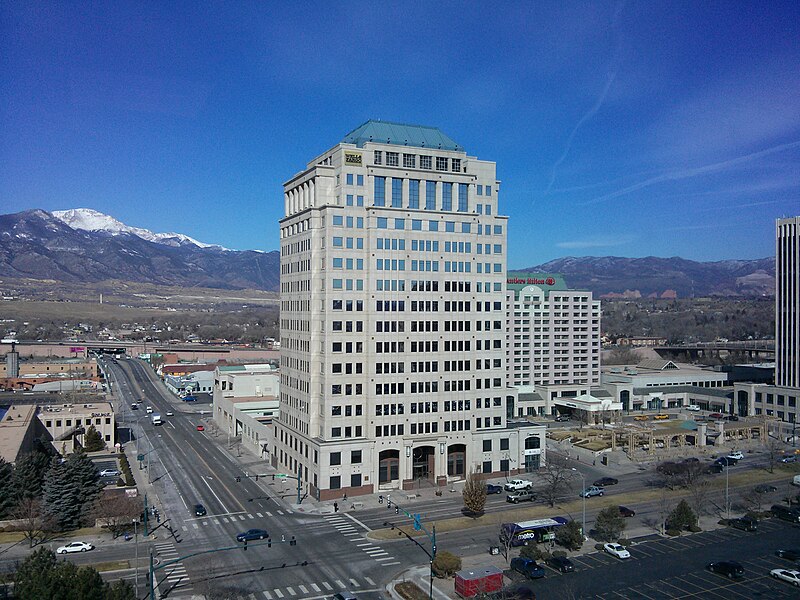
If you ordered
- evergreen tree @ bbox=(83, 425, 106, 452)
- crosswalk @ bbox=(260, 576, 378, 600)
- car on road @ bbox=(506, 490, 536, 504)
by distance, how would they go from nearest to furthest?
crosswalk @ bbox=(260, 576, 378, 600) → car on road @ bbox=(506, 490, 536, 504) → evergreen tree @ bbox=(83, 425, 106, 452)

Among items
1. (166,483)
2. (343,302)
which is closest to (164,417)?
(166,483)

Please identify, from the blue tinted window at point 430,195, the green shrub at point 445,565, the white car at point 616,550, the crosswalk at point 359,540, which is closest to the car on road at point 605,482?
the white car at point 616,550

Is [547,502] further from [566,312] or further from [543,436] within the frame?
[566,312]

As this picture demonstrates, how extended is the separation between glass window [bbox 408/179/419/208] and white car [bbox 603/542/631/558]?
46.1 meters

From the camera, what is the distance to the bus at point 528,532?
6303cm

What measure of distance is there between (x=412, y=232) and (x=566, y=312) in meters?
77.1

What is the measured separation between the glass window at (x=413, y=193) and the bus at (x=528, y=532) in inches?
1622

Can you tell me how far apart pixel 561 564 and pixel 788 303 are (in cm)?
9748

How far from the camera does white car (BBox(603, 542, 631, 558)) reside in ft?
198

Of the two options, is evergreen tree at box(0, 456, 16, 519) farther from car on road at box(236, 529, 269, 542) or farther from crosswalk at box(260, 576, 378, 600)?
crosswalk at box(260, 576, 378, 600)

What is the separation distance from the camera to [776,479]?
89750mm

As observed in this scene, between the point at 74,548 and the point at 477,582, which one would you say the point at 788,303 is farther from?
the point at 74,548

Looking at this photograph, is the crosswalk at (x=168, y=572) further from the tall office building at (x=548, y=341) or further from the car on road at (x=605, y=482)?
the tall office building at (x=548, y=341)

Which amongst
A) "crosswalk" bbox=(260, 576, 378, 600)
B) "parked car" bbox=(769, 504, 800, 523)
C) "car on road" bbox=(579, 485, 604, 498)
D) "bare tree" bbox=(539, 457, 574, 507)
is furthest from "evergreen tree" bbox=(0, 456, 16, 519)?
"parked car" bbox=(769, 504, 800, 523)
